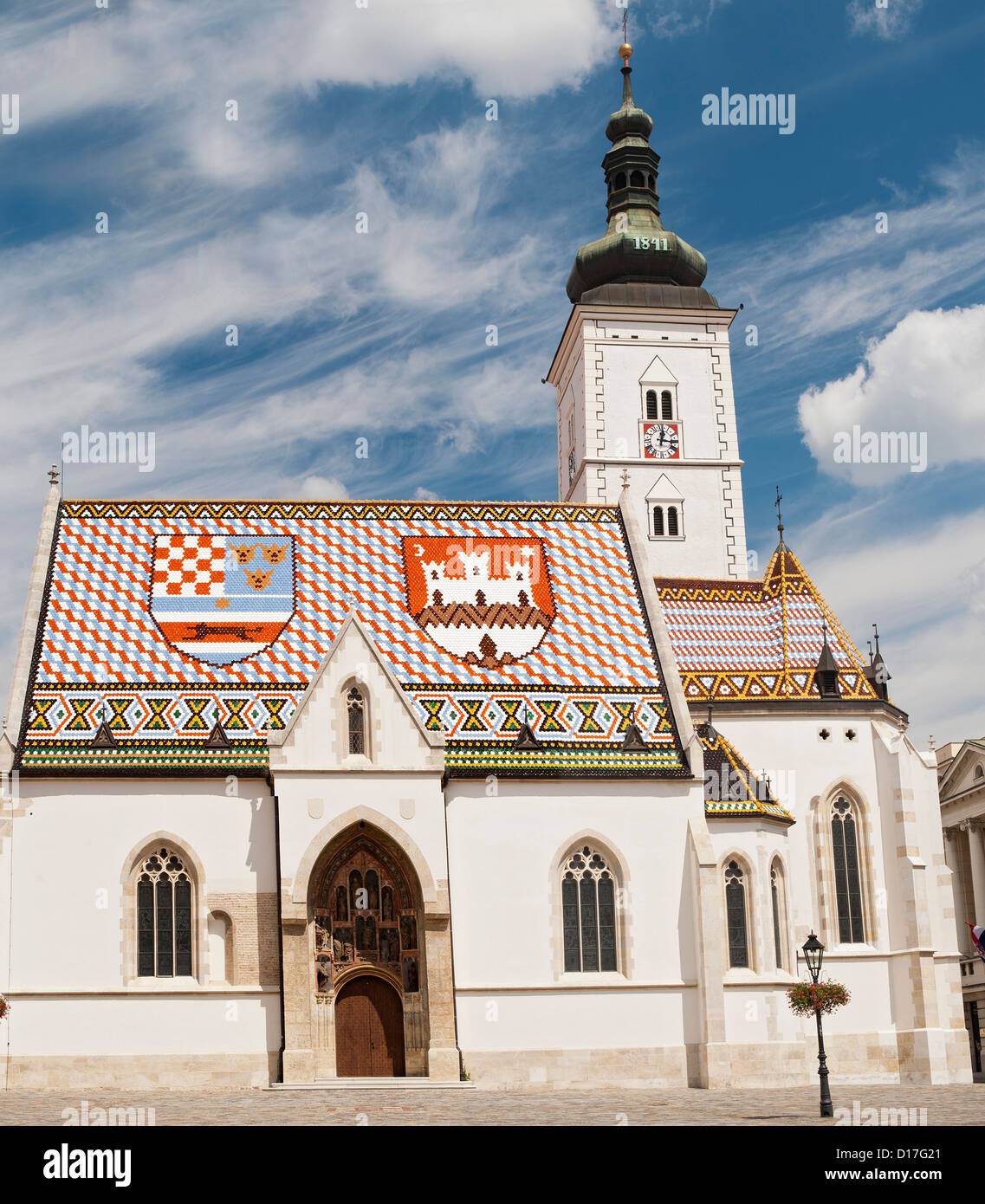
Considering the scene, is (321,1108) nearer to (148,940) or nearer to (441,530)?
(148,940)

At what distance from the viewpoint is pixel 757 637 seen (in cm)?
4559

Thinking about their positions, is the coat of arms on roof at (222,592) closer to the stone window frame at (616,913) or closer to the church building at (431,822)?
the church building at (431,822)

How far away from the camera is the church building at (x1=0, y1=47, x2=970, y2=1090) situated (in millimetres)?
34500

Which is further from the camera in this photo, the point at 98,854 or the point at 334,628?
the point at 334,628

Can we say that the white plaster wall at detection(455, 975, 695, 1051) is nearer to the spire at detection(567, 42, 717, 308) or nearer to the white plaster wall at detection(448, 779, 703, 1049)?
the white plaster wall at detection(448, 779, 703, 1049)

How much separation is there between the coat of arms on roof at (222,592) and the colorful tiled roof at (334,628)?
49mm

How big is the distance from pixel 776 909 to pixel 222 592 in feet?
53.0

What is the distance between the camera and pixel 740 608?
46375 mm

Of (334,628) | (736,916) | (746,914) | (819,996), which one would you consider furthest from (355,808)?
(819,996)

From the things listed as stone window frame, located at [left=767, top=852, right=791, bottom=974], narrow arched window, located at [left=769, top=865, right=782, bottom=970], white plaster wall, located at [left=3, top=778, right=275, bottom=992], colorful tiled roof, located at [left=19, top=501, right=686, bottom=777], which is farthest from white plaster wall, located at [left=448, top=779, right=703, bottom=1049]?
white plaster wall, located at [left=3, top=778, right=275, bottom=992]

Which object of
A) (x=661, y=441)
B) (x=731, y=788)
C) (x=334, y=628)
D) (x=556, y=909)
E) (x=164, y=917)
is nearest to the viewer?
(x=164, y=917)

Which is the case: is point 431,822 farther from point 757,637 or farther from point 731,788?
point 757,637

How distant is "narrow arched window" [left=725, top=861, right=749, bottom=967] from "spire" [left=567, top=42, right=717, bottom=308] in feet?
98.6
